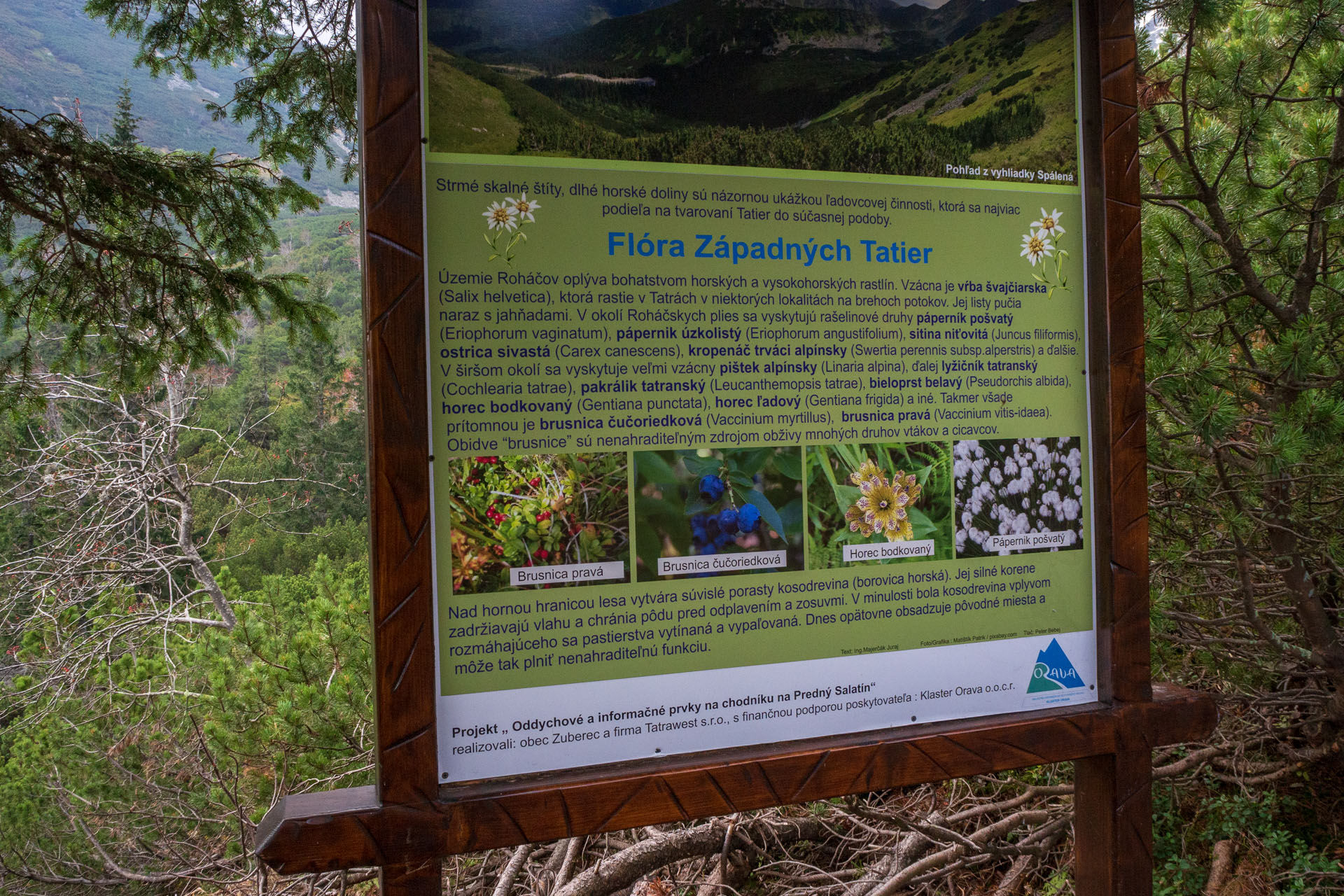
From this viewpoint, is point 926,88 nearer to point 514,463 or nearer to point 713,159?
point 713,159

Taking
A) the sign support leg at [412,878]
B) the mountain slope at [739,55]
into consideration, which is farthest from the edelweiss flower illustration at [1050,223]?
the sign support leg at [412,878]

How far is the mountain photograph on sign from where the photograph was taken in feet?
4.62

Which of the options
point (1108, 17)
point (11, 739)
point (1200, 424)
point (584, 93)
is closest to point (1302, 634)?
point (1200, 424)

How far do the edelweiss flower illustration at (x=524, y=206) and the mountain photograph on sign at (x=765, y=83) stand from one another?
88 mm

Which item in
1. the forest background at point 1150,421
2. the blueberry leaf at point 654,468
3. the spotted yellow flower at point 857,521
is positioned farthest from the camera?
the forest background at point 1150,421

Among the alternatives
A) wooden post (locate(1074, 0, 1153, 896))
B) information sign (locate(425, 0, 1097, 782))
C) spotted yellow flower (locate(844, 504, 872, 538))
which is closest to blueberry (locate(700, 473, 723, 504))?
information sign (locate(425, 0, 1097, 782))

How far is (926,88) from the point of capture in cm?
166

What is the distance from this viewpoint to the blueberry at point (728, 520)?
4.91 feet

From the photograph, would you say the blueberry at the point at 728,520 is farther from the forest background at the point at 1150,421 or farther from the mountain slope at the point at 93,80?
the mountain slope at the point at 93,80

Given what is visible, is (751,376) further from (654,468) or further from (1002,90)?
(1002,90)

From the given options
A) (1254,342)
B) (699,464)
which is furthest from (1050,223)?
(1254,342)

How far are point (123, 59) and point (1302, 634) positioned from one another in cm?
3737

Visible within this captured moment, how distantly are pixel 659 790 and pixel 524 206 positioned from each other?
3.38 ft

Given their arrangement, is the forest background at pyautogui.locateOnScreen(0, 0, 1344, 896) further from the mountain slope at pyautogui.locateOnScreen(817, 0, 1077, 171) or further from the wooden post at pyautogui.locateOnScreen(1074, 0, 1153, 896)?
the mountain slope at pyautogui.locateOnScreen(817, 0, 1077, 171)
